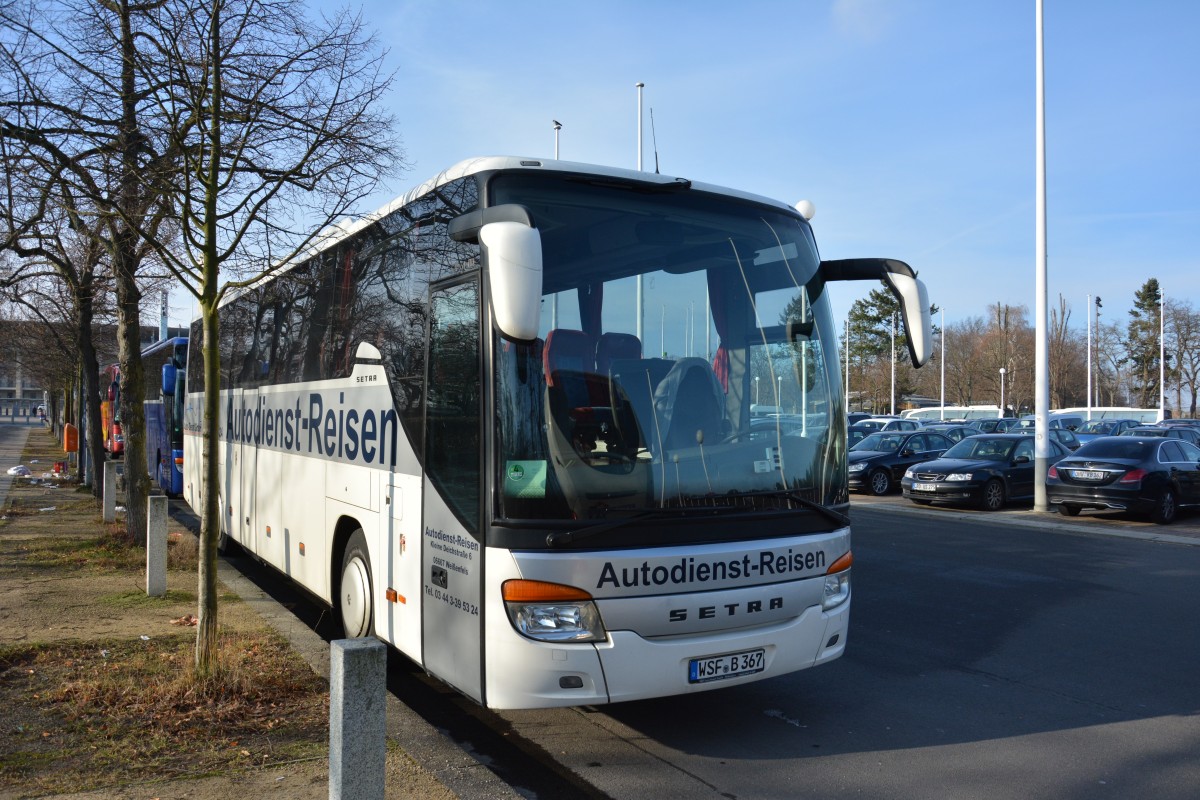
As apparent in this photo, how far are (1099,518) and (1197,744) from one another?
576 inches

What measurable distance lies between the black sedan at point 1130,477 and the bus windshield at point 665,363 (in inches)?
569

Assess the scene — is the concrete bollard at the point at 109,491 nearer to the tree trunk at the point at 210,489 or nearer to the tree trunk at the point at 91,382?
the tree trunk at the point at 91,382

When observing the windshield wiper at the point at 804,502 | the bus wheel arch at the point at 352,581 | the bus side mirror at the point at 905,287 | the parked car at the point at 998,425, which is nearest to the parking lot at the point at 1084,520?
the bus side mirror at the point at 905,287

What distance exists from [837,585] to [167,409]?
2088cm

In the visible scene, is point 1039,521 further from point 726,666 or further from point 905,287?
point 726,666

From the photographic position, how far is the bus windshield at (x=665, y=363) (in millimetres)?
4887

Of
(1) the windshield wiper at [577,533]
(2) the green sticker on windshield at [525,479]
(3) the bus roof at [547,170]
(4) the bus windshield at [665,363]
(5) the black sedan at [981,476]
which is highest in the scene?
(3) the bus roof at [547,170]

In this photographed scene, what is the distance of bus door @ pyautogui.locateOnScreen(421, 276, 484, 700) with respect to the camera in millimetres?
5008

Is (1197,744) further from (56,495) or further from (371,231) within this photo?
(56,495)

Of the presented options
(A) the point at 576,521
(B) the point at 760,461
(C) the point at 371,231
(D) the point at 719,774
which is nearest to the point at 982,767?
(D) the point at 719,774

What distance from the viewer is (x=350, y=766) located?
3.88 metres

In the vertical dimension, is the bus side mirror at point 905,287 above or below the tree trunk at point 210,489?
above

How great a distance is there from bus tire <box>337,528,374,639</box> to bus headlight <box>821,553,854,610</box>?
3.05 meters

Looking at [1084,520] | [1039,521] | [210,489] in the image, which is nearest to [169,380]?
[210,489]
